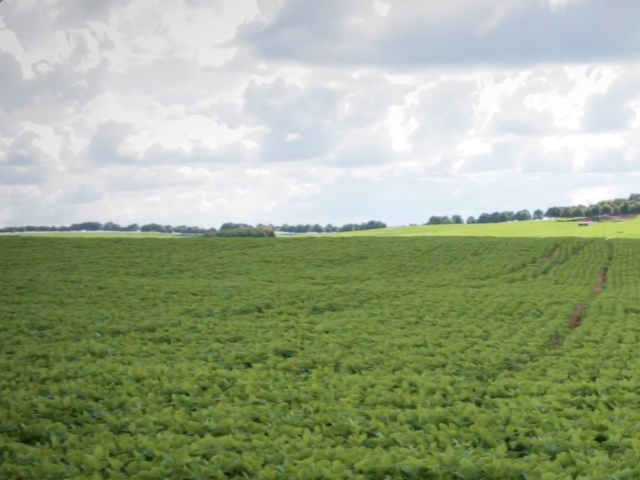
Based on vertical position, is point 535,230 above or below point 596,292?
above

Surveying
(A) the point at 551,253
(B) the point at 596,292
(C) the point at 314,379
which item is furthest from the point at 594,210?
(C) the point at 314,379

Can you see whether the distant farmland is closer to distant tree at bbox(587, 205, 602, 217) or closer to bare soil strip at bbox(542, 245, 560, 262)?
bare soil strip at bbox(542, 245, 560, 262)

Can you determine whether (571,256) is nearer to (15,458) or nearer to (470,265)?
(470,265)

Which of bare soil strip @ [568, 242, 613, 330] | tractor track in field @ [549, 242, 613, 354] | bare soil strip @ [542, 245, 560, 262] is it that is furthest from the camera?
bare soil strip @ [542, 245, 560, 262]

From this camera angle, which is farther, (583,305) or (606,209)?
(606,209)

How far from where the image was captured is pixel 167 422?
460 inches

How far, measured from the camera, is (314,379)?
15062 millimetres

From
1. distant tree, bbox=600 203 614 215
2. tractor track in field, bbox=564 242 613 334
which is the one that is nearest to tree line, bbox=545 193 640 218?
distant tree, bbox=600 203 614 215

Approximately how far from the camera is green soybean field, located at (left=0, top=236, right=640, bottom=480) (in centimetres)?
977

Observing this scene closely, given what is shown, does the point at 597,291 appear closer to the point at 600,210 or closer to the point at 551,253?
the point at 551,253

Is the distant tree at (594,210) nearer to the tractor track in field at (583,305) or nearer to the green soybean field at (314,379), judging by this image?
the tractor track in field at (583,305)

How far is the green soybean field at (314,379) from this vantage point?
9773mm

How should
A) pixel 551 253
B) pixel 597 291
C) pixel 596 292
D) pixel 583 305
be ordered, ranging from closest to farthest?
pixel 583 305, pixel 596 292, pixel 597 291, pixel 551 253

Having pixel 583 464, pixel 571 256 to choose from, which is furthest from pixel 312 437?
pixel 571 256
